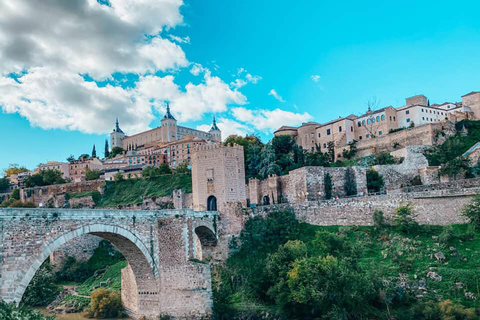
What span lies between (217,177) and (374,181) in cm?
1357

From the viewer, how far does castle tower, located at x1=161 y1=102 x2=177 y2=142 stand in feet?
317

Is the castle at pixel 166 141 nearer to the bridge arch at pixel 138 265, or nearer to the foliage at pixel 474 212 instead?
the bridge arch at pixel 138 265

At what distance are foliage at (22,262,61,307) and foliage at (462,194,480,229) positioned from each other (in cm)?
2769

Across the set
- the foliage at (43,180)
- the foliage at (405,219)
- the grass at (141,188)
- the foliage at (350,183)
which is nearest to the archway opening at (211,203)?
the foliage at (350,183)

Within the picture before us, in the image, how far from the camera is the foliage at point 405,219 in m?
25.0

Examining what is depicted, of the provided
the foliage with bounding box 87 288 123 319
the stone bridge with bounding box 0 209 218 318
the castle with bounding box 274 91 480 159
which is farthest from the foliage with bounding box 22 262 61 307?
the castle with bounding box 274 91 480 159

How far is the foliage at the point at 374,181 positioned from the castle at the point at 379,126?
10.1 m

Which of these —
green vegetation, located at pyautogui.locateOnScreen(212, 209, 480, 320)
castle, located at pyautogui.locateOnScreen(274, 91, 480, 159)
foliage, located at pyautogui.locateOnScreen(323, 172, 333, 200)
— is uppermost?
castle, located at pyautogui.locateOnScreen(274, 91, 480, 159)

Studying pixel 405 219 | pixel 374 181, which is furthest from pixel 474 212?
pixel 374 181

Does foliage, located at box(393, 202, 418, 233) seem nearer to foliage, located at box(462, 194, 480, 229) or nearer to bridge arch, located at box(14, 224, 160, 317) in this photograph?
foliage, located at box(462, 194, 480, 229)

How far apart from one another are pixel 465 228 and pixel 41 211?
71.7 feet

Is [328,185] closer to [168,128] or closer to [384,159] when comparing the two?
[384,159]

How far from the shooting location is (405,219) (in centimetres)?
2523

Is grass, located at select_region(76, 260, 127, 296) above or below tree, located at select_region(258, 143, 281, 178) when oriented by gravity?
below
